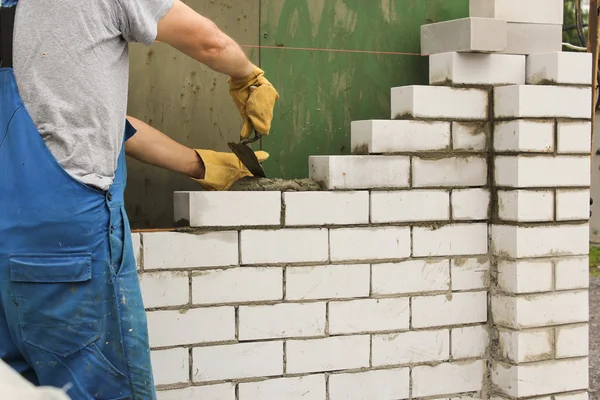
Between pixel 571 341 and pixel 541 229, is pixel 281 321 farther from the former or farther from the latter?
pixel 571 341

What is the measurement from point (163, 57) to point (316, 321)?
123 cm

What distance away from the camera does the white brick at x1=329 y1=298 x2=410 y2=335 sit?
345cm

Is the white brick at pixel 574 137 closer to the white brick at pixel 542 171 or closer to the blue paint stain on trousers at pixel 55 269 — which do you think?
the white brick at pixel 542 171

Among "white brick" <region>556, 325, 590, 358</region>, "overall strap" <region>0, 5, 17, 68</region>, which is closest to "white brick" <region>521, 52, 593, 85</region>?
"white brick" <region>556, 325, 590, 358</region>

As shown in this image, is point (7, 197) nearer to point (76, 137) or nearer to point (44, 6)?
point (76, 137)

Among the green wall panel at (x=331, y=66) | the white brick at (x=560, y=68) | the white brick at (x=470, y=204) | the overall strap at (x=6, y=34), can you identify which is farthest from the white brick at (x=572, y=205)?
the overall strap at (x=6, y=34)

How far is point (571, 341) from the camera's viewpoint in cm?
373

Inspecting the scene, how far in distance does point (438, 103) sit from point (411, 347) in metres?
1.04

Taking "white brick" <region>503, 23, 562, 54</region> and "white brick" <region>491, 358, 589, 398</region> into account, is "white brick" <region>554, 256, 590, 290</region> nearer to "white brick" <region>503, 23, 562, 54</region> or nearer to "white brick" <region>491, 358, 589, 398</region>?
"white brick" <region>491, 358, 589, 398</region>

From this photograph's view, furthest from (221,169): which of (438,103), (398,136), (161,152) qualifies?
(438,103)

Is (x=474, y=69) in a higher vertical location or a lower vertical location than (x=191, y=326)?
higher

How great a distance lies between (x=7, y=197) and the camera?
2.16m

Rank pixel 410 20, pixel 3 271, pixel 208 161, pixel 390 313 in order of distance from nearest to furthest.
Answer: pixel 3 271, pixel 208 161, pixel 390 313, pixel 410 20

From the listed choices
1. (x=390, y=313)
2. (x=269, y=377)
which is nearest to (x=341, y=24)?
(x=390, y=313)
